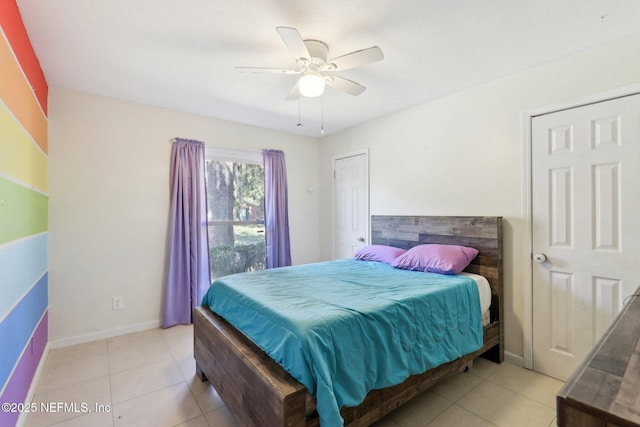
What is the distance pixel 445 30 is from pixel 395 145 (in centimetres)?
161

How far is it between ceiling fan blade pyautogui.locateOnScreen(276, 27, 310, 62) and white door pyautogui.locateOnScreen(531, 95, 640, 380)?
6.45 ft

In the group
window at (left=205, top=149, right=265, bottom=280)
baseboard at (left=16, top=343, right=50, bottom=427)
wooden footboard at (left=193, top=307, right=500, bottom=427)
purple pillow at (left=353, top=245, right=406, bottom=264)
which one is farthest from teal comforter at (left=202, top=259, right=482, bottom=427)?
window at (left=205, top=149, right=265, bottom=280)

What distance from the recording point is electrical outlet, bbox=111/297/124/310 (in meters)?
3.03

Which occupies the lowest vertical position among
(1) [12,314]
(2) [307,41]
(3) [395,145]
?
(1) [12,314]

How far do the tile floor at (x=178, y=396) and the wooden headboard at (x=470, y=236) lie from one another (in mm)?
456

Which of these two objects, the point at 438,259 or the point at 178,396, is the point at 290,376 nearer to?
the point at 178,396

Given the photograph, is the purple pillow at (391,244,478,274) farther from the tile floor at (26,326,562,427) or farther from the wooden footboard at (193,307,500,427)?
the tile floor at (26,326,562,427)

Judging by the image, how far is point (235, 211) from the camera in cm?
391

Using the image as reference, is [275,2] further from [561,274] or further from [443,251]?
[561,274]

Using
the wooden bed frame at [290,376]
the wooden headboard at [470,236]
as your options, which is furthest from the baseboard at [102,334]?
the wooden headboard at [470,236]

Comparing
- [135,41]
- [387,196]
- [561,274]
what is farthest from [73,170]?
[561,274]

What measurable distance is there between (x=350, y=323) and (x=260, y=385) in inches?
20.9

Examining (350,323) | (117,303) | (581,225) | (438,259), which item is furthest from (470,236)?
(117,303)

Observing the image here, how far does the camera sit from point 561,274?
7.35 ft
